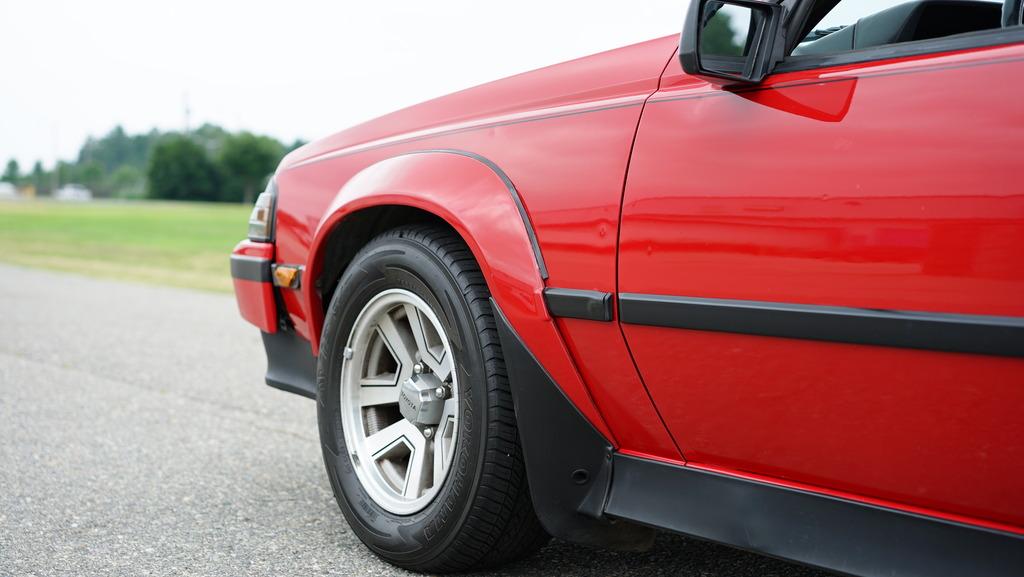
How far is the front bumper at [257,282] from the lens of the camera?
11.0 feet

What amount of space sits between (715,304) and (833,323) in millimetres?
242

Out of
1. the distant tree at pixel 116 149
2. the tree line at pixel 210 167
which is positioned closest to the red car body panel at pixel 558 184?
the tree line at pixel 210 167

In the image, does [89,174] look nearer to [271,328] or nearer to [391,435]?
[271,328]

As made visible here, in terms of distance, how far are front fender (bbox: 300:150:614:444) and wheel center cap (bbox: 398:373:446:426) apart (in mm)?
399

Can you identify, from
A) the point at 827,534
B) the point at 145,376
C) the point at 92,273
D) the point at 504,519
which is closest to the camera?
the point at 827,534

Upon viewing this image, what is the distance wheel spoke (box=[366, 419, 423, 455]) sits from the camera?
270 cm

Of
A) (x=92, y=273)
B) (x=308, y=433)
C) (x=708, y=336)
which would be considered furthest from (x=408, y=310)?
(x=92, y=273)

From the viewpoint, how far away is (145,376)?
5664mm

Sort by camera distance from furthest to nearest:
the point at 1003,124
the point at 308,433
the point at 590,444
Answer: the point at 308,433 < the point at 590,444 < the point at 1003,124

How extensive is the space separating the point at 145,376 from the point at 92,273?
8.24m

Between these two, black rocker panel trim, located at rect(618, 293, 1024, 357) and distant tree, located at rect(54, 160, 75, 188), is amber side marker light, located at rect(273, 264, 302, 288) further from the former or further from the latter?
distant tree, located at rect(54, 160, 75, 188)

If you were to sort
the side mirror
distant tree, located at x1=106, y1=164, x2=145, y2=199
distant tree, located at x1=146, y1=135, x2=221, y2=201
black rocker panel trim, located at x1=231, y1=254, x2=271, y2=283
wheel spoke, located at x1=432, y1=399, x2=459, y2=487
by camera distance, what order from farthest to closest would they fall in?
distant tree, located at x1=106, y1=164, x2=145, y2=199
distant tree, located at x1=146, y1=135, x2=221, y2=201
black rocker panel trim, located at x1=231, y1=254, x2=271, y2=283
wheel spoke, located at x1=432, y1=399, x2=459, y2=487
the side mirror

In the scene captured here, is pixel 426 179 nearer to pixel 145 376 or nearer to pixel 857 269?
pixel 857 269

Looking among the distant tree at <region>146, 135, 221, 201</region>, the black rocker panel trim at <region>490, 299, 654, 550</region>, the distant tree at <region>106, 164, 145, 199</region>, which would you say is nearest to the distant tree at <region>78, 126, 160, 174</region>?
the distant tree at <region>106, 164, 145, 199</region>
